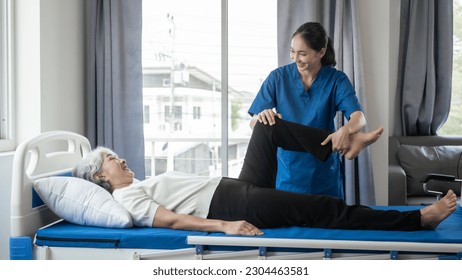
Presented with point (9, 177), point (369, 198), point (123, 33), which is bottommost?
point (369, 198)

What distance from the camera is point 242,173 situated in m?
2.59

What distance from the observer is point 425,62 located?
4457mm

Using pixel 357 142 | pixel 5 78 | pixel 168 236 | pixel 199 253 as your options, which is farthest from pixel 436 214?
pixel 5 78

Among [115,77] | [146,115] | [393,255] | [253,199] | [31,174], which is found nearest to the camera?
[393,255]

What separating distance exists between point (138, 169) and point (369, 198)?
170cm

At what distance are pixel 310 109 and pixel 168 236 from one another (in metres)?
1.06

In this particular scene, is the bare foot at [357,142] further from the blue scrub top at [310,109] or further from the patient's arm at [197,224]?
the patient's arm at [197,224]

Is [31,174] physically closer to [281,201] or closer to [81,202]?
[81,202]

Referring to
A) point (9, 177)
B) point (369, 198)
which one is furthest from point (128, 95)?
point (369, 198)

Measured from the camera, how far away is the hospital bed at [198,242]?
6.72ft

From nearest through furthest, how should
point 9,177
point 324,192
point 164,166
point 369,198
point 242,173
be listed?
point 242,173, point 324,192, point 9,177, point 369,198, point 164,166

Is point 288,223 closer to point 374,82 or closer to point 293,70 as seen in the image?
point 293,70

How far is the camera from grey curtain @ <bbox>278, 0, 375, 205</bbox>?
149 inches

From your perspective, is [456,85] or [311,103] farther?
[456,85]
